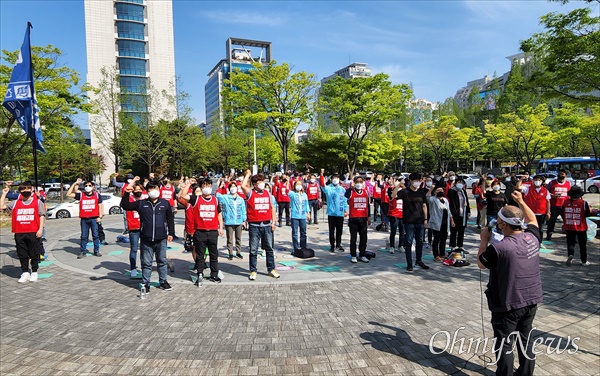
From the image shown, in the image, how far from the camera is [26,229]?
7.27 metres

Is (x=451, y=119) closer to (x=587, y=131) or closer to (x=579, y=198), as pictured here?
(x=587, y=131)

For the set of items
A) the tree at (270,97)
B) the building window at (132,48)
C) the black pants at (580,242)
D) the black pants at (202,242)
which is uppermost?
the building window at (132,48)

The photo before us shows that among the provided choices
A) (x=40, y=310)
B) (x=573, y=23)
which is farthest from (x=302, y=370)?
(x=573, y=23)

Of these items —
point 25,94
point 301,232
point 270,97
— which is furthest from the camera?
point 270,97

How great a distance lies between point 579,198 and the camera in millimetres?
7613

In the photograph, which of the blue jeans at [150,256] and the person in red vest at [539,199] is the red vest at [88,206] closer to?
the blue jeans at [150,256]

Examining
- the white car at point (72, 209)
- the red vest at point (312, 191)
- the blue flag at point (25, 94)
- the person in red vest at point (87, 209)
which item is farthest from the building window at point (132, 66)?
the person in red vest at point (87, 209)

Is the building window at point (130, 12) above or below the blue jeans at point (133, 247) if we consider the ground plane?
above

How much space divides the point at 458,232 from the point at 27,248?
32.2 ft

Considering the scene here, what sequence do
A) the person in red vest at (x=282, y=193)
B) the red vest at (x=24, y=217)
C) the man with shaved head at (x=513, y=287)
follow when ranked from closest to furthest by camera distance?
the man with shaved head at (x=513, y=287) < the red vest at (x=24, y=217) < the person in red vest at (x=282, y=193)

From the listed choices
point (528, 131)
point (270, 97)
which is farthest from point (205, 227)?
point (528, 131)

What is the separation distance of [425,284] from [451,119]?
131ft

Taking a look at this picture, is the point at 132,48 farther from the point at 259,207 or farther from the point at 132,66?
the point at 259,207

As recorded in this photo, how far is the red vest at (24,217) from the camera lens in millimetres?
7203
